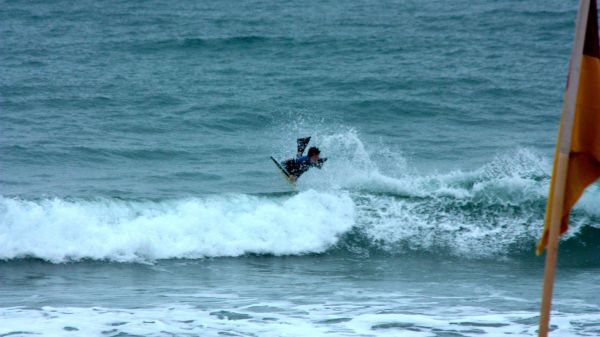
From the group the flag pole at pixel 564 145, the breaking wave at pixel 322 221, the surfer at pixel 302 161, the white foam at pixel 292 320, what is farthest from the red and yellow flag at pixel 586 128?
the surfer at pixel 302 161

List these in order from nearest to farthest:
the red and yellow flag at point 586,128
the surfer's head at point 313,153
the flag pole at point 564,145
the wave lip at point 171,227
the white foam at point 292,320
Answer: the flag pole at point 564,145 < the red and yellow flag at point 586,128 < the white foam at point 292,320 < the wave lip at point 171,227 < the surfer's head at point 313,153

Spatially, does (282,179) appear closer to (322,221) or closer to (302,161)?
(302,161)

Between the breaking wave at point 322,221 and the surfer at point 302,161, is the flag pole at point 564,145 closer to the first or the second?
the breaking wave at point 322,221

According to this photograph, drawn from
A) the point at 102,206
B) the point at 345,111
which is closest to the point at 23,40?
the point at 345,111

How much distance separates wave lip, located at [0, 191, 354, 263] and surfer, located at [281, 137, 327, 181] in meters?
0.55

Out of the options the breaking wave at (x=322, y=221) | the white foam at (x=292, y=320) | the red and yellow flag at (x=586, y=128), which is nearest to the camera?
the red and yellow flag at (x=586, y=128)

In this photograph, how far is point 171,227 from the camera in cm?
1527

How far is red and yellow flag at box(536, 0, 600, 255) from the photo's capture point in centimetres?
473

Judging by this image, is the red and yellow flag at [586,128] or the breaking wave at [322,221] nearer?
the red and yellow flag at [586,128]

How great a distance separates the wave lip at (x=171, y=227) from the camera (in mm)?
14523

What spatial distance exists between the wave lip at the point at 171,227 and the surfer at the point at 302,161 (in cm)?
55

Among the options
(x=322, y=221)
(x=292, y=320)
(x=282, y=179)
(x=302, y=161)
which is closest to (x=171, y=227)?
(x=302, y=161)

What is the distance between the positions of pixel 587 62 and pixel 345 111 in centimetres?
1927

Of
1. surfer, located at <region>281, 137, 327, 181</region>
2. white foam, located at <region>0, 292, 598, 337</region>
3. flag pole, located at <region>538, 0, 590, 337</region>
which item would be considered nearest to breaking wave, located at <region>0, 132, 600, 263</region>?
surfer, located at <region>281, 137, 327, 181</region>
